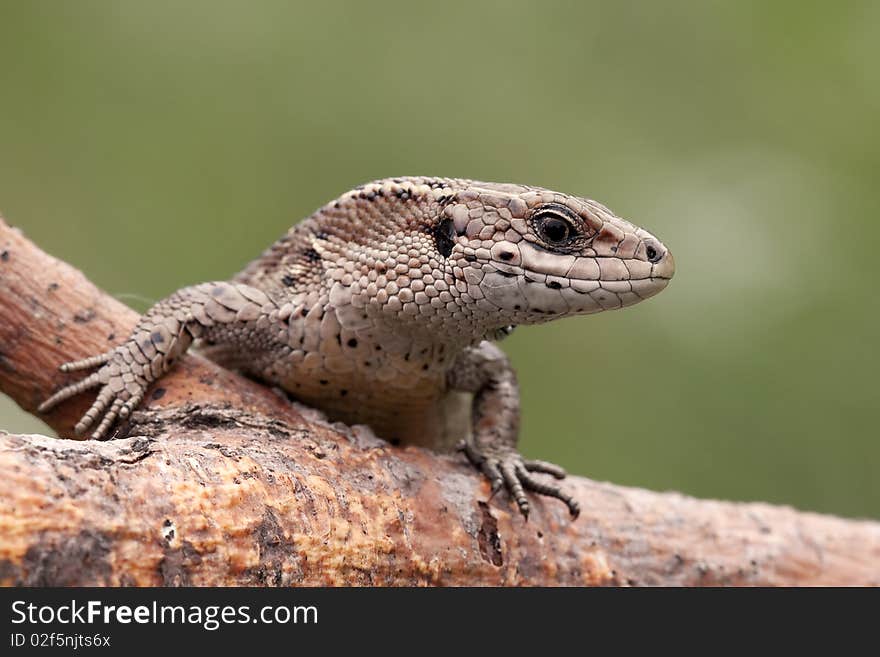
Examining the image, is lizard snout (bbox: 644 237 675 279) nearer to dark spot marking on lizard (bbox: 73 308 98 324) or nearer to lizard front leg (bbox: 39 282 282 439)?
lizard front leg (bbox: 39 282 282 439)

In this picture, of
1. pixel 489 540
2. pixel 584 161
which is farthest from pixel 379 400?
pixel 584 161

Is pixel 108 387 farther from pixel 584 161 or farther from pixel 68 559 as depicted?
pixel 584 161

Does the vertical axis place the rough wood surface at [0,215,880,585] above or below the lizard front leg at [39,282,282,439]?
below

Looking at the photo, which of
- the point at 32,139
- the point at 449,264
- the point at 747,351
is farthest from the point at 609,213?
the point at 32,139

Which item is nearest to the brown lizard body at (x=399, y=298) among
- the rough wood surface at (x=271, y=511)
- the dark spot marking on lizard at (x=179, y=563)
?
the rough wood surface at (x=271, y=511)

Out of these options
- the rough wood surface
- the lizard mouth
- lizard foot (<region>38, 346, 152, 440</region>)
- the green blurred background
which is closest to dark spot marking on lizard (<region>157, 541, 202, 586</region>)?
the rough wood surface

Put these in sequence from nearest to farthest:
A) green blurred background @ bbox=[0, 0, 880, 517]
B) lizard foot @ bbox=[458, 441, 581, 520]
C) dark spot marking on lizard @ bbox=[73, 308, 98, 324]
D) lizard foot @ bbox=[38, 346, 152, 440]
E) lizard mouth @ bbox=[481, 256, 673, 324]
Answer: lizard mouth @ bbox=[481, 256, 673, 324], lizard foot @ bbox=[38, 346, 152, 440], dark spot marking on lizard @ bbox=[73, 308, 98, 324], lizard foot @ bbox=[458, 441, 581, 520], green blurred background @ bbox=[0, 0, 880, 517]

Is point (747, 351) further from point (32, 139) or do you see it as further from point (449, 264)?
point (32, 139)

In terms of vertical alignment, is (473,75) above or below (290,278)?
above
